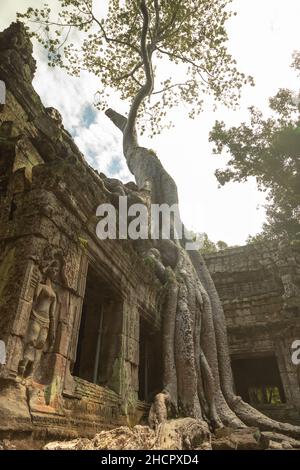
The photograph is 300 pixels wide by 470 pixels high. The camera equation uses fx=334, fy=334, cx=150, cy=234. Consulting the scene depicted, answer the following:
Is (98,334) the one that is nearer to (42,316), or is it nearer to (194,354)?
(42,316)

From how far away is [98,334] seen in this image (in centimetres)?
461

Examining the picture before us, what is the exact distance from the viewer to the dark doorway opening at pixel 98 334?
4383 millimetres

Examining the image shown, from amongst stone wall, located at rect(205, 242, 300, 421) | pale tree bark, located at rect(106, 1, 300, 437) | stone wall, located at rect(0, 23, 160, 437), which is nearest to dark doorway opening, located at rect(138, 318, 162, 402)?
pale tree bark, located at rect(106, 1, 300, 437)

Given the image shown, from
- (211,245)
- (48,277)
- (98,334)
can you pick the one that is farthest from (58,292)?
(211,245)

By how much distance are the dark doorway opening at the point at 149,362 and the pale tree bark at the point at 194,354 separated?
0.37 metres

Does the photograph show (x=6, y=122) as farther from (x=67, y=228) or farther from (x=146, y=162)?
(x=146, y=162)

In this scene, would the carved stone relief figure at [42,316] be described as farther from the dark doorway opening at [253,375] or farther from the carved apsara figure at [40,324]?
the dark doorway opening at [253,375]

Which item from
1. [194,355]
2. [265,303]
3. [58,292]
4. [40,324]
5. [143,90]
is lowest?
[40,324]

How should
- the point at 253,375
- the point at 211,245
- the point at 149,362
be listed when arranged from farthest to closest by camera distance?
the point at 211,245, the point at 253,375, the point at 149,362

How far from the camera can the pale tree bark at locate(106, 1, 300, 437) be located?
214 inches

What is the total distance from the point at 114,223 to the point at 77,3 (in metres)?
8.46

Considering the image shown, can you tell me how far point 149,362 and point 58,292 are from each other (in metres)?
3.49

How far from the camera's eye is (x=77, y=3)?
9.75 meters
